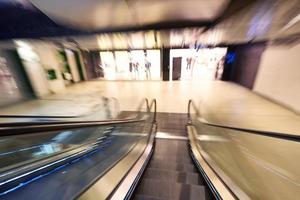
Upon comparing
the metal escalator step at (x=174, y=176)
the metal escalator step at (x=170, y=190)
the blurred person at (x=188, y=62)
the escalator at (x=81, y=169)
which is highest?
the blurred person at (x=188, y=62)

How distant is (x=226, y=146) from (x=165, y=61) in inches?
348

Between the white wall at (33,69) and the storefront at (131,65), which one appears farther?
the storefront at (131,65)

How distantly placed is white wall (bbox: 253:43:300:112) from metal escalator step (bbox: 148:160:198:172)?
15.1ft

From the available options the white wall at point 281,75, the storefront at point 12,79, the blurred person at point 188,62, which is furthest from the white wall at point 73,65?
the white wall at point 281,75

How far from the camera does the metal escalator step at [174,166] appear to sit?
2.49m

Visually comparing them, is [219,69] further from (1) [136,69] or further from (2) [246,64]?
(1) [136,69]

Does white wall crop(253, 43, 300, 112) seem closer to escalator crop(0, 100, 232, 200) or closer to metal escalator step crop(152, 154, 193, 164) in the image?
metal escalator step crop(152, 154, 193, 164)

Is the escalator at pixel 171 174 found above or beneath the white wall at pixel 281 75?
beneath

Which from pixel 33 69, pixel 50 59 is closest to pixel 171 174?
pixel 33 69

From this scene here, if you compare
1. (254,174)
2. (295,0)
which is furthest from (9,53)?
(295,0)

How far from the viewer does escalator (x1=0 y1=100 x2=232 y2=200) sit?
44.8 inches

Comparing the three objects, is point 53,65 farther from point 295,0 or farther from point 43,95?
point 295,0

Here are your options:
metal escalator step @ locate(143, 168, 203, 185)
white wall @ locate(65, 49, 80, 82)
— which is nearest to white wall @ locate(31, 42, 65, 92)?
white wall @ locate(65, 49, 80, 82)

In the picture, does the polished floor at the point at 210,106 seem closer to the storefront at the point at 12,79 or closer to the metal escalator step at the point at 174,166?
the storefront at the point at 12,79
